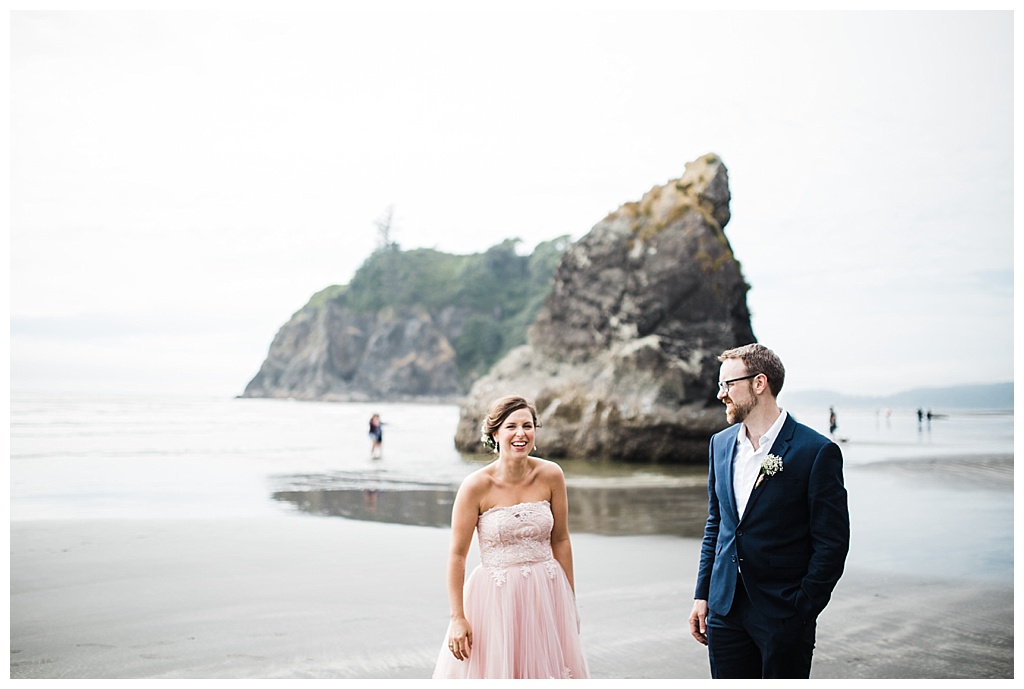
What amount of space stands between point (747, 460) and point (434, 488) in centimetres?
1130

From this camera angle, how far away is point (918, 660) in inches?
209

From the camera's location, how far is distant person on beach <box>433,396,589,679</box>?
3.73 m

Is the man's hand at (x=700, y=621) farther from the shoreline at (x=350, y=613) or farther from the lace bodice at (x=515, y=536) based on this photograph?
the shoreline at (x=350, y=613)

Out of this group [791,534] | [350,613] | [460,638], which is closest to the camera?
[791,534]

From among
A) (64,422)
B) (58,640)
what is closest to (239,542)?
(58,640)

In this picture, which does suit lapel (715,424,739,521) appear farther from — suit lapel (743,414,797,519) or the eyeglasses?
the eyeglasses

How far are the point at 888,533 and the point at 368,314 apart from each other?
11717cm

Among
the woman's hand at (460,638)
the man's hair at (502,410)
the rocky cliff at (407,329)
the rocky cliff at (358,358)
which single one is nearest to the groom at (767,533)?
the man's hair at (502,410)

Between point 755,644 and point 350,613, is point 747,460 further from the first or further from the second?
point 350,613

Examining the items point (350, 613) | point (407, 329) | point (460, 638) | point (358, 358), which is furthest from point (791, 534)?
point (407, 329)

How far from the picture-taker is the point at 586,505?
12.2 metres

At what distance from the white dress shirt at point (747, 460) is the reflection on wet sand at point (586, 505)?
21.0 ft

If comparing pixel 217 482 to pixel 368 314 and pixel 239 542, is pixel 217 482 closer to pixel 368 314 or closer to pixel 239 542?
pixel 239 542

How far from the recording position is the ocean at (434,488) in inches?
394
